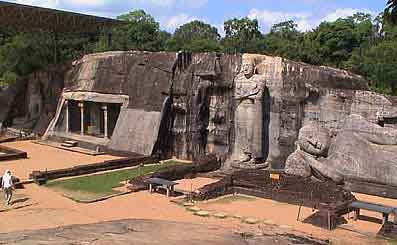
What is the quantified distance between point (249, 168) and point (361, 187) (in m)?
4.90

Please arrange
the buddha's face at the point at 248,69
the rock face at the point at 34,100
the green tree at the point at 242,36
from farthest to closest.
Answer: the green tree at the point at 242,36 → the rock face at the point at 34,100 → the buddha's face at the point at 248,69

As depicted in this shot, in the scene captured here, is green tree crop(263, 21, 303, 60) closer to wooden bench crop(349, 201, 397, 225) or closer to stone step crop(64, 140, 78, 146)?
stone step crop(64, 140, 78, 146)

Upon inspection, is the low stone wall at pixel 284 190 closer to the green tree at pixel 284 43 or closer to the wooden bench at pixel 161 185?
the wooden bench at pixel 161 185

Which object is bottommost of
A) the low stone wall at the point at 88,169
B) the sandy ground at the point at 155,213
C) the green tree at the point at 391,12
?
the sandy ground at the point at 155,213

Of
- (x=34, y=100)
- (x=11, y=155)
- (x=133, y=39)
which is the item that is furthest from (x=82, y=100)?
(x=133, y=39)

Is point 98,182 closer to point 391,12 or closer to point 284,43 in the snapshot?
point 391,12

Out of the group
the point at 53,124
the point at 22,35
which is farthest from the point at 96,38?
the point at 53,124

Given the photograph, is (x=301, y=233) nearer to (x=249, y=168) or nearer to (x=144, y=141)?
(x=249, y=168)

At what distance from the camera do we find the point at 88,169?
21000 mm

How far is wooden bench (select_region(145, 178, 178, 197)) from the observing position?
17.2 metres

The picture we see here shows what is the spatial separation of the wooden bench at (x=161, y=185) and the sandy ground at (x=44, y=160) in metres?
5.42

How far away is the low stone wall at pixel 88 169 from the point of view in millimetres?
19203

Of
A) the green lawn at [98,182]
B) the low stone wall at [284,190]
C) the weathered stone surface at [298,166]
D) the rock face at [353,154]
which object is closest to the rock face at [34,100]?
the green lawn at [98,182]

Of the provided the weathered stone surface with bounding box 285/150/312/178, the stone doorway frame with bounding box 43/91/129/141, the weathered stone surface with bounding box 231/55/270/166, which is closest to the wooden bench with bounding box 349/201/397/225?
the weathered stone surface with bounding box 285/150/312/178
